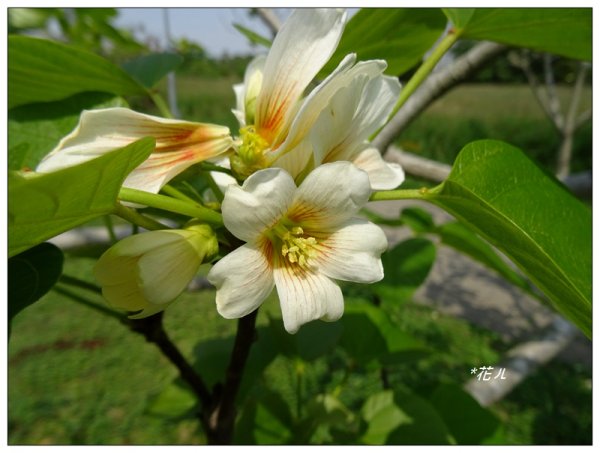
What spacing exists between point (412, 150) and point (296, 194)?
7.40 m

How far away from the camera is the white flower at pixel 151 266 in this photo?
37 centimetres

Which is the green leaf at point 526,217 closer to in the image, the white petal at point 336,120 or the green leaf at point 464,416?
the white petal at point 336,120

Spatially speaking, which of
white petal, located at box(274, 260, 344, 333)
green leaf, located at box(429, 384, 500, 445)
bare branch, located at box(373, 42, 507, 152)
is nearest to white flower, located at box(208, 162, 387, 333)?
white petal, located at box(274, 260, 344, 333)

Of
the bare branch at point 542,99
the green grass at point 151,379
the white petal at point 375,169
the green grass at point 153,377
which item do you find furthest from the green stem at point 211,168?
the bare branch at point 542,99

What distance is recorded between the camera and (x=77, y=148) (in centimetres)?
42

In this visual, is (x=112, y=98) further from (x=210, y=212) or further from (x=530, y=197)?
(x=530, y=197)

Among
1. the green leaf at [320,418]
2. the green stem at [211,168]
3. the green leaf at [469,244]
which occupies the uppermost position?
the green stem at [211,168]

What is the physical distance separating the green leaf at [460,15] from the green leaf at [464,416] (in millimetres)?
645

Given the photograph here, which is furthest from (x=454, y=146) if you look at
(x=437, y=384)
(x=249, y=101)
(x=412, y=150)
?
(x=249, y=101)

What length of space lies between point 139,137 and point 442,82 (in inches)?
23.6

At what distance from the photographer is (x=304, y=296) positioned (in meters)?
0.39

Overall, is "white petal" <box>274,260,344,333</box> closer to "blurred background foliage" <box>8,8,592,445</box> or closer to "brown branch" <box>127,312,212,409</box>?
"brown branch" <box>127,312,212,409</box>

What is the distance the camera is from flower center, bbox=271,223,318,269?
0.41m

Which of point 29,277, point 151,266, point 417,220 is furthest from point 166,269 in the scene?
point 417,220
